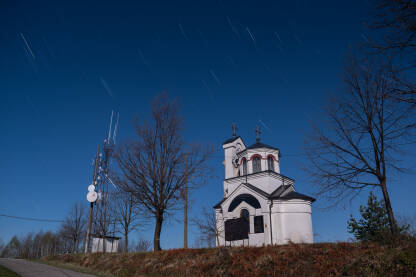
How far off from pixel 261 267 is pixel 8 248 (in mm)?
101285

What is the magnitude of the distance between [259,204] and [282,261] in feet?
66.7

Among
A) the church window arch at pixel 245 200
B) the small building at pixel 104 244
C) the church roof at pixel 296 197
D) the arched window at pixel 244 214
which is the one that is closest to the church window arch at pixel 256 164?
the church window arch at pixel 245 200

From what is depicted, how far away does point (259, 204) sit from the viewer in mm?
29062

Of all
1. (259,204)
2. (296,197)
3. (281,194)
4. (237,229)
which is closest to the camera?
(237,229)

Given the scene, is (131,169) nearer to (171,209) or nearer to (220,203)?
(171,209)

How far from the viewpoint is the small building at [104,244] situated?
3030 cm

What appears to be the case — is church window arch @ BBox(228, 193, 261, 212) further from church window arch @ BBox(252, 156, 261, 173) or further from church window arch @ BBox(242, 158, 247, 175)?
church window arch @ BBox(242, 158, 247, 175)

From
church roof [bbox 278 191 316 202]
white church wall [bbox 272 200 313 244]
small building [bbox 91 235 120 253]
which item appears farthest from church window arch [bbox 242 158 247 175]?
small building [bbox 91 235 120 253]

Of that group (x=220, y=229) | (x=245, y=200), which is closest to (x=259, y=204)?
(x=245, y=200)

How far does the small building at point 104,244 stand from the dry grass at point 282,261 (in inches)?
767

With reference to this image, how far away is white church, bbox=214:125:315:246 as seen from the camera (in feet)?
88.8

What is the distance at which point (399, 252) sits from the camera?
7.61 metres

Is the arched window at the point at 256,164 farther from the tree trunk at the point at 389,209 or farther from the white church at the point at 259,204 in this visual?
the tree trunk at the point at 389,209

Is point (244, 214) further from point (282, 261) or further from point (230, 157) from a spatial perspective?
point (282, 261)
